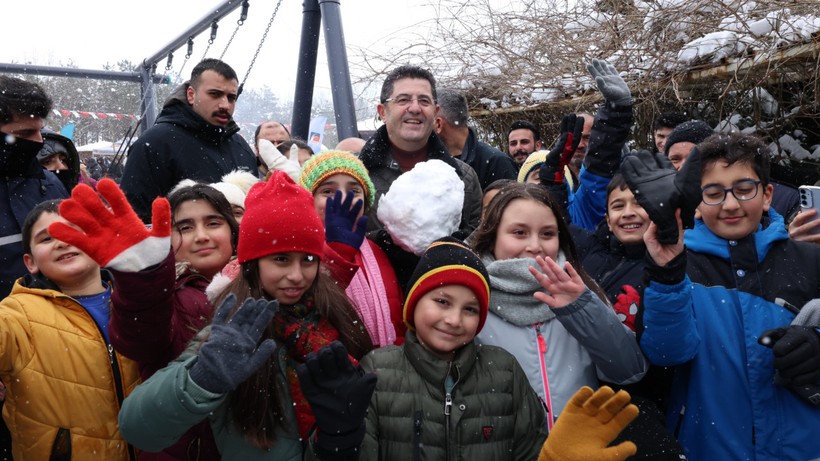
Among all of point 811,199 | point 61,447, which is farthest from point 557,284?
point 61,447

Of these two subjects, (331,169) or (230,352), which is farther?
(331,169)

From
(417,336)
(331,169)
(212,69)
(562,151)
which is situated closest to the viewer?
(417,336)

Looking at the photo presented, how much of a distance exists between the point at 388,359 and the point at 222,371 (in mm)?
584

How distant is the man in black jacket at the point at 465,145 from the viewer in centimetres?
442

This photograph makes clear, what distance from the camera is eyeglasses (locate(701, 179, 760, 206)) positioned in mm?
2336

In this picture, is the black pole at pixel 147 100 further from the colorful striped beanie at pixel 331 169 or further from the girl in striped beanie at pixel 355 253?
the girl in striped beanie at pixel 355 253

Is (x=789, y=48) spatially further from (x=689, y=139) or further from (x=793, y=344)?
(x=793, y=344)

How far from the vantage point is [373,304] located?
2.36m

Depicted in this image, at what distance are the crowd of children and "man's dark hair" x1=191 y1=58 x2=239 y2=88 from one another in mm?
1675

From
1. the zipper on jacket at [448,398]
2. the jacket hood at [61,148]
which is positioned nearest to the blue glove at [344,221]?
the zipper on jacket at [448,398]

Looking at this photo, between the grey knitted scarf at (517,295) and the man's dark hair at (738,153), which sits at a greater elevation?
the man's dark hair at (738,153)

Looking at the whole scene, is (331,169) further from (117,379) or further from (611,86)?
(611,86)

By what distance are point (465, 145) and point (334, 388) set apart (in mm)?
3142

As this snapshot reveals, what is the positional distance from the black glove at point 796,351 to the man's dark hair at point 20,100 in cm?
350
